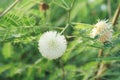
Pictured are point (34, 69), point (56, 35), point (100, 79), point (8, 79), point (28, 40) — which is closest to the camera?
point (56, 35)

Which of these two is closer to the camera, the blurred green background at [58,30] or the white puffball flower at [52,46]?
the white puffball flower at [52,46]

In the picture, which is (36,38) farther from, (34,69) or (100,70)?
(34,69)

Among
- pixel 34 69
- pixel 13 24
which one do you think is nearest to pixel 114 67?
pixel 34 69

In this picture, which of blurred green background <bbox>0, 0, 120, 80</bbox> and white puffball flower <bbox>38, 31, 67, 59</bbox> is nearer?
white puffball flower <bbox>38, 31, 67, 59</bbox>

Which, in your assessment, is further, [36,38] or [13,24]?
[36,38]
